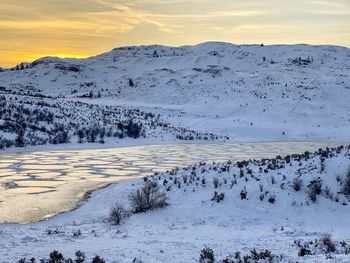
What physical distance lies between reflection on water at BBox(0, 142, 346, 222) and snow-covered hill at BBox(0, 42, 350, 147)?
21.0 metres

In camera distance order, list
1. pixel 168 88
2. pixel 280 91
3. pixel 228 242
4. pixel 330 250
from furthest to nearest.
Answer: pixel 168 88, pixel 280 91, pixel 228 242, pixel 330 250

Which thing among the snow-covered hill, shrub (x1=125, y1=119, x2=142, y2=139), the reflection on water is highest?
the snow-covered hill

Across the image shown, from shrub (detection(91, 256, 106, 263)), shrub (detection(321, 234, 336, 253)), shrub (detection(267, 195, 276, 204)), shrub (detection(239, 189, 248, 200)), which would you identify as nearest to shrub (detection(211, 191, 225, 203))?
shrub (detection(239, 189, 248, 200))

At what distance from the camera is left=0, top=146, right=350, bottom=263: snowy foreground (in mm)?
10836

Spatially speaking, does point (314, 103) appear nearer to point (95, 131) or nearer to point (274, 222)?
point (95, 131)

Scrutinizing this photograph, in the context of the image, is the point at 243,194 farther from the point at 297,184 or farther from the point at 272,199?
the point at 297,184

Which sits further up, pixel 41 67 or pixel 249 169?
pixel 41 67

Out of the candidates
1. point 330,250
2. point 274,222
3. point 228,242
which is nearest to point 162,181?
point 274,222

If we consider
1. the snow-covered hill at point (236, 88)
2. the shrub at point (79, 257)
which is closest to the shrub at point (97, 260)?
the shrub at point (79, 257)

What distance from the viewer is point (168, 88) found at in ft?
352

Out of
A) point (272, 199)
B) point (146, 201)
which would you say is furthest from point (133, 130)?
point (272, 199)

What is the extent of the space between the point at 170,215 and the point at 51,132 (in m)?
34.8

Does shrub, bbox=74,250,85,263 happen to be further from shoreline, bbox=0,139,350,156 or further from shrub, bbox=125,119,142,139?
shrub, bbox=125,119,142,139

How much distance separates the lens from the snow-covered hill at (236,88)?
65.8m
